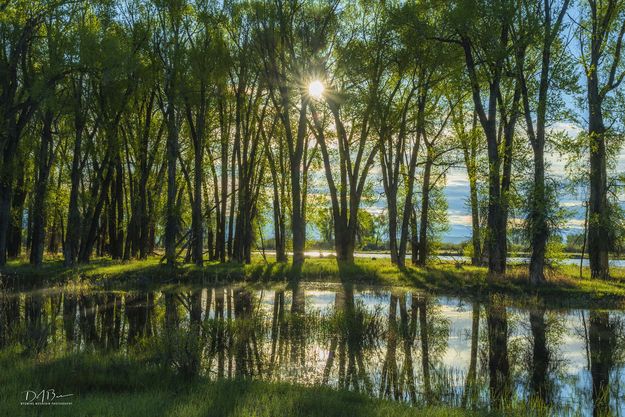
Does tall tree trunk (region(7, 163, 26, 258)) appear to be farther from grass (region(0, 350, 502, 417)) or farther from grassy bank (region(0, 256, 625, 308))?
grass (region(0, 350, 502, 417))

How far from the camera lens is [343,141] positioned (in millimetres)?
38469

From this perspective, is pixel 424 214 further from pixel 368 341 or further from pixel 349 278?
pixel 368 341

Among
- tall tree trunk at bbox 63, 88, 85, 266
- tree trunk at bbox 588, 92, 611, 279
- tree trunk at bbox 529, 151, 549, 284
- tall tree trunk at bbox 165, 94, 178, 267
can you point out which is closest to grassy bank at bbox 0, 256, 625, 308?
tree trunk at bbox 529, 151, 549, 284

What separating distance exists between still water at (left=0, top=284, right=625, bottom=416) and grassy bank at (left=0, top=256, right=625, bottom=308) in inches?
86.8

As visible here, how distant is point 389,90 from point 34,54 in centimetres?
2241

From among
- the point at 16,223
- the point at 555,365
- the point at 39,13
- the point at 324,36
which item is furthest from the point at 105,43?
the point at 555,365

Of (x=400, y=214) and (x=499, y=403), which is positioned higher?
(x=400, y=214)

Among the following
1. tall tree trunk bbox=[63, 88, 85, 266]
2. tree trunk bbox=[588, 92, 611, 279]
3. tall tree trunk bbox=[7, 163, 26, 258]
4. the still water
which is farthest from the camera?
tall tree trunk bbox=[7, 163, 26, 258]

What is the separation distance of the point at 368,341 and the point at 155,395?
729cm

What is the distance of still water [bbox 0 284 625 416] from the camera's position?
10.8m

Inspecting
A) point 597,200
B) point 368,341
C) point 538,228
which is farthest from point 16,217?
point 597,200

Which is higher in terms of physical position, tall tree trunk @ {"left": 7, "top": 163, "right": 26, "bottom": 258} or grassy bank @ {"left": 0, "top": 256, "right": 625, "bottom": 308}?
tall tree trunk @ {"left": 7, "top": 163, "right": 26, "bottom": 258}

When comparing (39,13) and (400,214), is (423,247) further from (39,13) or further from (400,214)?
(39,13)

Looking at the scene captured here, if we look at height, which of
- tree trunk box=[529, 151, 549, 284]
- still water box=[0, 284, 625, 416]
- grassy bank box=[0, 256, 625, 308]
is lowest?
still water box=[0, 284, 625, 416]
